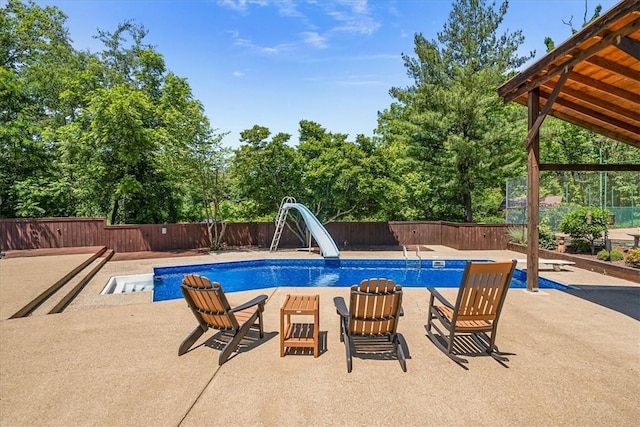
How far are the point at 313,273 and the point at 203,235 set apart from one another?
620 cm

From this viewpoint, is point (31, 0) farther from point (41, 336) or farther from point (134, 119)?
point (41, 336)

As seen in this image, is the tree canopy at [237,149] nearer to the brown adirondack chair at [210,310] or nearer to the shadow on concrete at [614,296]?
the shadow on concrete at [614,296]

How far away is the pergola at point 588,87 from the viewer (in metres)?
4.28

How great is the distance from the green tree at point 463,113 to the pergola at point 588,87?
713cm

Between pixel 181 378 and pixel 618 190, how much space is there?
735 inches

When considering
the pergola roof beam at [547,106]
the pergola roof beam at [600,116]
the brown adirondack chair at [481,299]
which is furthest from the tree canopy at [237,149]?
Answer: the brown adirondack chair at [481,299]

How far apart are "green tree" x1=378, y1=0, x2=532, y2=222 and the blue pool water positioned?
5.86 m

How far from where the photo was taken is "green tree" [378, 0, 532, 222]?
14680mm

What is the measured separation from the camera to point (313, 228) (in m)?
12.7

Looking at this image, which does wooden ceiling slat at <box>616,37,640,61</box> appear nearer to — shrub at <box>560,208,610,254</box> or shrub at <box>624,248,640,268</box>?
shrub at <box>624,248,640,268</box>

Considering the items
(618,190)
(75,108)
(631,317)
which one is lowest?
(631,317)

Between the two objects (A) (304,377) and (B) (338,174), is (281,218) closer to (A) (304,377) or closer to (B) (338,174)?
(B) (338,174)

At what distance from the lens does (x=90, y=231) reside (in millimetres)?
12852

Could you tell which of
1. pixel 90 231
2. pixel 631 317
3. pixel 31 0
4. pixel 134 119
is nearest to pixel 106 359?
pixel 631 317
